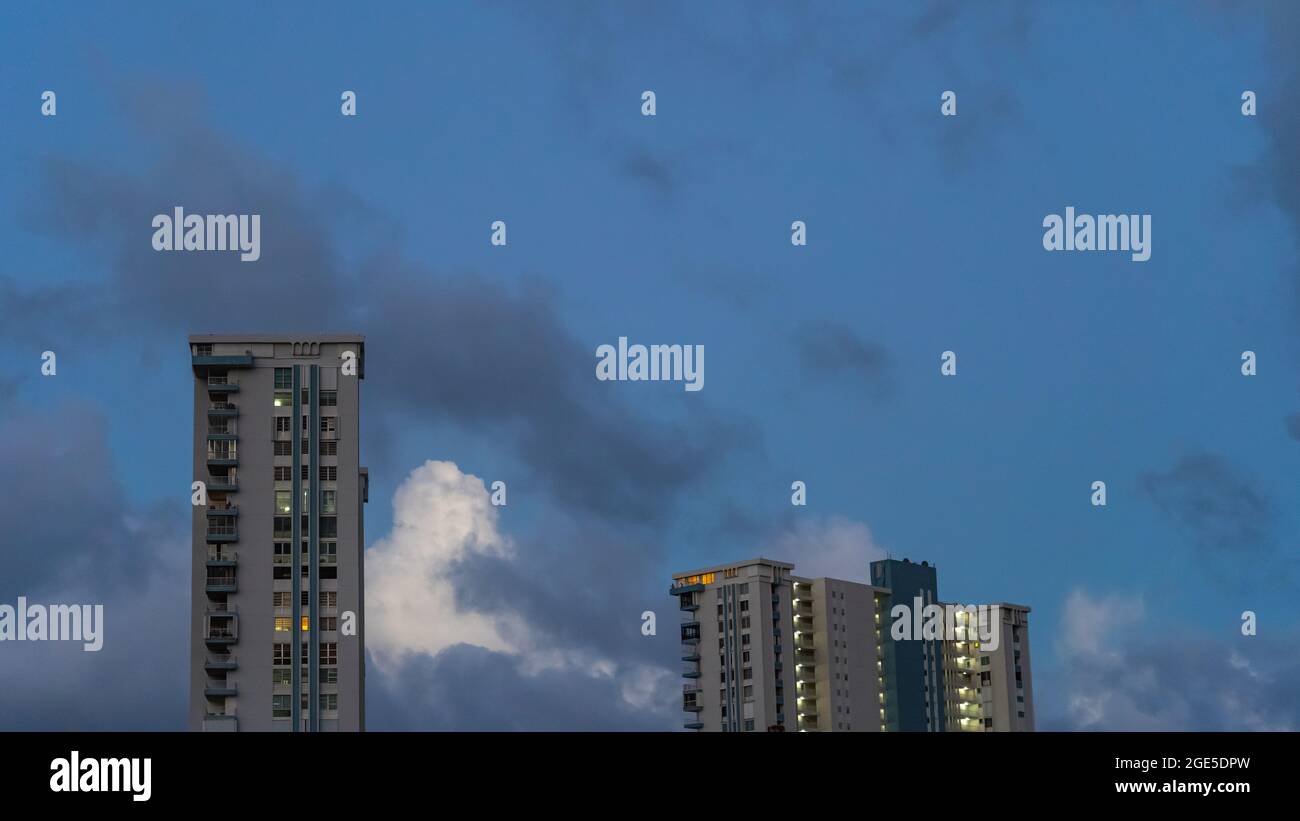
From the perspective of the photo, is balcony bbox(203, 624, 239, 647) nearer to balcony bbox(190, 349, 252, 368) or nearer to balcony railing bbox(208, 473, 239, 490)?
balcony railing bbox(208, 473, 239, 490)

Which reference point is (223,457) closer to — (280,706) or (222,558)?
(222,558)

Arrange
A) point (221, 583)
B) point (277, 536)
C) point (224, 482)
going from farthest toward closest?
1. point (224, 482)
2. point (277, 536)
3. point (221, 583)

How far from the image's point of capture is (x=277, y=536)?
13325 cm

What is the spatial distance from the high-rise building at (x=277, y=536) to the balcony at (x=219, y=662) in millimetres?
103

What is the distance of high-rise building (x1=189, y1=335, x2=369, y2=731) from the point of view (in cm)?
12975

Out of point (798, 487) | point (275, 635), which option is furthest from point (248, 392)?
point (798, 487)

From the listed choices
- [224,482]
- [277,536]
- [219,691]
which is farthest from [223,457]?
[219,691]

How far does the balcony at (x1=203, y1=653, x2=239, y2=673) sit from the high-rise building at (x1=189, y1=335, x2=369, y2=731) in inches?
4.0

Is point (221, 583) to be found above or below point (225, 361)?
below

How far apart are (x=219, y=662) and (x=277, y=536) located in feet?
33.1
